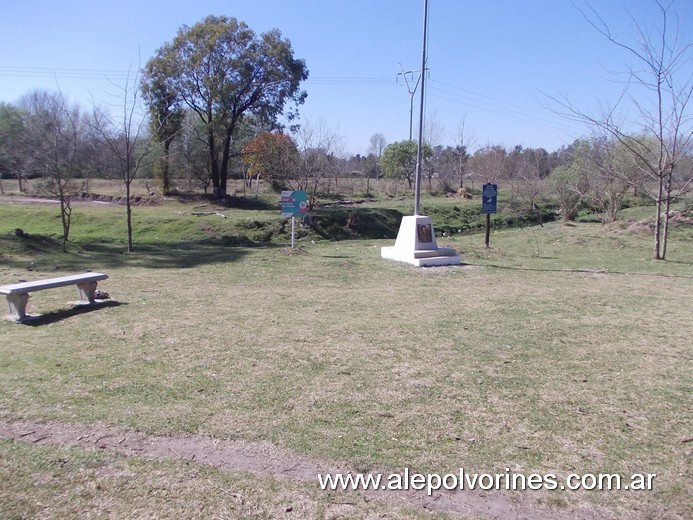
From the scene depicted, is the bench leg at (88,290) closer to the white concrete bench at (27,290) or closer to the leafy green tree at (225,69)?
the white concrete bench at (27,290)

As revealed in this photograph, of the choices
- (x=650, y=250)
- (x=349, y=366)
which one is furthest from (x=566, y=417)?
(x=650, y=250)

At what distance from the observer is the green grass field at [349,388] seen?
2986 mm

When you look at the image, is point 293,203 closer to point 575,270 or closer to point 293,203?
point 293,203

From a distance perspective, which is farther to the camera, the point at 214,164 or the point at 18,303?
the point at 214,164

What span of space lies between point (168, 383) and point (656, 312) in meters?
6.57

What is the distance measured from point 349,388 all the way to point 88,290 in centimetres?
489

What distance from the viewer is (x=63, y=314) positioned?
7082 millimetres

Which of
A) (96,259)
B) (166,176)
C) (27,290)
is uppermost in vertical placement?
(166,176)

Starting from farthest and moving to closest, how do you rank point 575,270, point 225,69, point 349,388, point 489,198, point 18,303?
1. point 225,69
2. point 489,198
3. point 575,270
4. point 18,303
5. point 349,388

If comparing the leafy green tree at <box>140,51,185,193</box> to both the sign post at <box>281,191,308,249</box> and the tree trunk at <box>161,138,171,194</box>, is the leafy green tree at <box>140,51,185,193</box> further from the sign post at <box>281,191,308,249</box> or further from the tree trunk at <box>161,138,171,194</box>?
the sign post at <box>281,191,308,249</box>

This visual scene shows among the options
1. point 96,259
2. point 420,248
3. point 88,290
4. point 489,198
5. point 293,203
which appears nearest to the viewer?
point 88,290

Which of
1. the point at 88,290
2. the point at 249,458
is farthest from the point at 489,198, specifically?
the point at 249,458

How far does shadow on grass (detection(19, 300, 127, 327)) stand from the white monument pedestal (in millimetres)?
6653

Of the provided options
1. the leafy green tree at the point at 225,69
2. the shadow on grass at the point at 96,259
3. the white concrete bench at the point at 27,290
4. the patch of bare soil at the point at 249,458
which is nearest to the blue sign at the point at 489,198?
the shadow on grass at the point at 96,259
